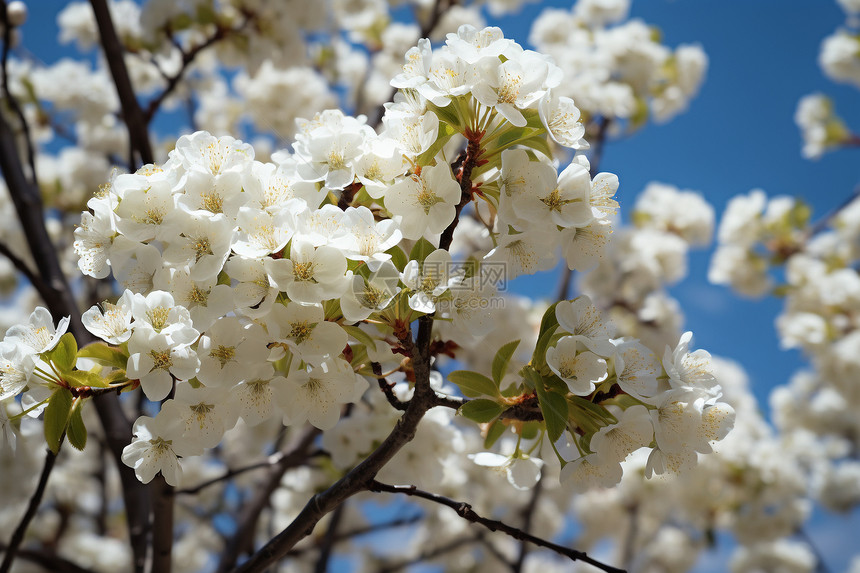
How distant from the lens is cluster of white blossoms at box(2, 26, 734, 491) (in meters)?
0.77

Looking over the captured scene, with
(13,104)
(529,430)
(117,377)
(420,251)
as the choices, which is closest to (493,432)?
(529,430)

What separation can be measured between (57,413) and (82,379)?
0.17 feet

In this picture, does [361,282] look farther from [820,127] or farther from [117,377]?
[820,127]

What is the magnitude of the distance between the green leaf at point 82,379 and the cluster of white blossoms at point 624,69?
2.63 metres

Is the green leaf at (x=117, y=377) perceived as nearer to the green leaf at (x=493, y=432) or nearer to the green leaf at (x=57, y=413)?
the green leaf at (x=57, y=413)

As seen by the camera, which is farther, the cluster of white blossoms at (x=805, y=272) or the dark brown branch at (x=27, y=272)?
the cluster of white blossoms at (x=805, y=272)

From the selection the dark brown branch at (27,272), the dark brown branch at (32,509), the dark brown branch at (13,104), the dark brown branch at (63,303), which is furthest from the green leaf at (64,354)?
the dark brown branch at (13,104)

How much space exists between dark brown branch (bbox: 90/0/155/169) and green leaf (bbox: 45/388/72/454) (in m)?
1.12

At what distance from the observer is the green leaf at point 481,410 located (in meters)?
0.84

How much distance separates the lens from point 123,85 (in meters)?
1.85

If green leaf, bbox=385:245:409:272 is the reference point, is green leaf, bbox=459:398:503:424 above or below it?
below

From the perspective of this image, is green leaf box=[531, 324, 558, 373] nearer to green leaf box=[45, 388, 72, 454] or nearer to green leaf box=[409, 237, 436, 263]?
green leaf box=[409, 237, 436, 263]

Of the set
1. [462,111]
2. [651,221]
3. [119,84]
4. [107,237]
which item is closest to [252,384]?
[107,237]

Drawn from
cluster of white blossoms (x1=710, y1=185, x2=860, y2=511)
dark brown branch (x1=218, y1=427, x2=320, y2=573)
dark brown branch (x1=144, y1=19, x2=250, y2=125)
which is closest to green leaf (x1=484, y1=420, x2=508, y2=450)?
dark brown branch (x1=218, y1=427, x2=320, y2=573)
